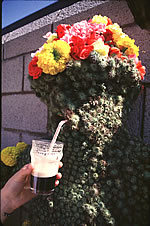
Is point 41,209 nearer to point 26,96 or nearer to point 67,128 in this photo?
point 67,128

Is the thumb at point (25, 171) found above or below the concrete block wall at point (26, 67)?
below

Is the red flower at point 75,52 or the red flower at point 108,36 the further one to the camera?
the red flower at point 108,36

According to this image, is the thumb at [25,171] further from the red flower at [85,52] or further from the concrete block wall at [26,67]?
the concrete block wall at [26,67]

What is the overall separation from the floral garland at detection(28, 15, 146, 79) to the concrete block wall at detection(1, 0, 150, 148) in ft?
1.26

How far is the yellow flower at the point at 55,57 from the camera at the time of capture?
A: 150 centimetres

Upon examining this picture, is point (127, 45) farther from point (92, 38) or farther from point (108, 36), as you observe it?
point (92, 38)

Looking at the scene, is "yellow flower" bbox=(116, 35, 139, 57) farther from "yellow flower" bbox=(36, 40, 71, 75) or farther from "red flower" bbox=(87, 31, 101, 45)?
"yellow flower" bbox=(36, 40, 71, 75)

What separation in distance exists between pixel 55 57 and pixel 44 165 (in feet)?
2.55

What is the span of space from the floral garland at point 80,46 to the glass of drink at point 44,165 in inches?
22.0

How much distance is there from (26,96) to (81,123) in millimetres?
1888

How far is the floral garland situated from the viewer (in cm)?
151

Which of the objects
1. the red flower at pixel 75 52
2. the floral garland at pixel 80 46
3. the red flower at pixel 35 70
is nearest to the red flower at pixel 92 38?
the floral garland at pixel 80 46

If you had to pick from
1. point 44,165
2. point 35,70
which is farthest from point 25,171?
point 35,70

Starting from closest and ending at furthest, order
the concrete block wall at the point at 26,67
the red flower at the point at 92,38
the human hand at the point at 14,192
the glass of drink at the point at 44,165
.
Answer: the glass of drink at the point at 44,165 < the human hand at the point at 14,192 < the red flower at the point at 92,38 < the concrete block wall at the point at 26,67
